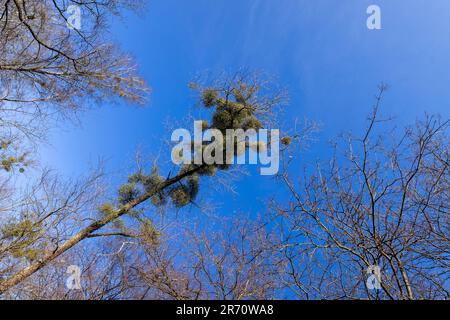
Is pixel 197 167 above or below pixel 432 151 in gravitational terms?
above

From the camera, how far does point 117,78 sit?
700 cm

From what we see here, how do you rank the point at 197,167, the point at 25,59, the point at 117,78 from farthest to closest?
1. the point at 197,167
2. the point at 117,78
3. the point at 25,59

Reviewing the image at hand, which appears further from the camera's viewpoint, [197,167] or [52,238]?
[197,167]
